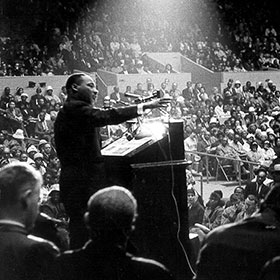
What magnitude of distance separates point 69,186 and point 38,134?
9.61m

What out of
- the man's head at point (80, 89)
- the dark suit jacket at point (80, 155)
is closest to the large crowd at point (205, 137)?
the dark suit jacket at point (80, 155)

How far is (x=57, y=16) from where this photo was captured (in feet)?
66.8

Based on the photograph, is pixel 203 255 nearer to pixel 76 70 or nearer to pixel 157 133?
pixel 157 133

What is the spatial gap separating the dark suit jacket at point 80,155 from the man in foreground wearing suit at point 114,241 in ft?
4.99

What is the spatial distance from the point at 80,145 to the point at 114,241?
1.65m

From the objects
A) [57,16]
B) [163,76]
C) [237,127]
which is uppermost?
[57,16]

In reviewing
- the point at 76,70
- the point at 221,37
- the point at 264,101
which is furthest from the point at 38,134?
the point at 221,37

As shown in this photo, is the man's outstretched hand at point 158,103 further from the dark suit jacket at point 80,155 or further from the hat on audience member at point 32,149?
the hat on audience member at point 32,149

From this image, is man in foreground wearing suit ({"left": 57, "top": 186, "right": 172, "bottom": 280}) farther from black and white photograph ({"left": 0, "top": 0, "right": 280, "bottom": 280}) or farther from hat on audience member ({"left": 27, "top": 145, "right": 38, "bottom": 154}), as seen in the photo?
hat on audience member ({"left": 27, "top": 145, "right": 38, "bottom": 154})

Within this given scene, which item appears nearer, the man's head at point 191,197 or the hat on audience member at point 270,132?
the man's head at point 191,197

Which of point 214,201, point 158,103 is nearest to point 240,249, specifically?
point 158,103

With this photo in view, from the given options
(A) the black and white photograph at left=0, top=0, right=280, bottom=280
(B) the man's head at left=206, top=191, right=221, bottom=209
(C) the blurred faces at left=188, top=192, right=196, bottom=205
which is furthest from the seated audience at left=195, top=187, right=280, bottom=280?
(B) the man's head at left=206, top=191, right=221, bottom=209

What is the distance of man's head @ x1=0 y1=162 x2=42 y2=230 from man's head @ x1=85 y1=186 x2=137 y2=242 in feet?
0.80

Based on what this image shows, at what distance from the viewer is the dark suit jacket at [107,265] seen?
2.53 m
